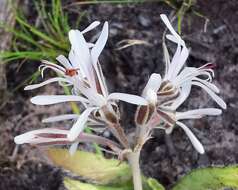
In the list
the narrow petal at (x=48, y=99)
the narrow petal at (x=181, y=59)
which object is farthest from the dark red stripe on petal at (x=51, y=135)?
the narrow petal at (x=181, y=59)

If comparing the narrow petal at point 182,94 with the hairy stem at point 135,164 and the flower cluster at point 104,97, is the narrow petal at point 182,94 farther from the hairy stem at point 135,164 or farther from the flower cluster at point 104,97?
the hairy stem at point 135,164

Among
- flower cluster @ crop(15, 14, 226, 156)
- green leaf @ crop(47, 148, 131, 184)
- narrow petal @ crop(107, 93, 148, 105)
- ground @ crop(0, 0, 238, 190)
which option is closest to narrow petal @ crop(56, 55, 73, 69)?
flower cluster @ crop(15, 14, 226, 156)

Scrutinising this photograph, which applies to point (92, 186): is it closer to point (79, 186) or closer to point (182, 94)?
point (79, 186)

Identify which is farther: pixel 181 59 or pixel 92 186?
pixel 92 186

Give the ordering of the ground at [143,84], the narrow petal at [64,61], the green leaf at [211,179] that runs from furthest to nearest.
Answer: the ground at [143,84], the green leaf at [211,179], the narrow petal at [64,61]

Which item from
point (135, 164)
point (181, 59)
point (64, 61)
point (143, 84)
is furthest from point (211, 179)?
point (143, 84)

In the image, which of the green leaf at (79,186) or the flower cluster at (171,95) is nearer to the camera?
the flower cluster at (171,95)
